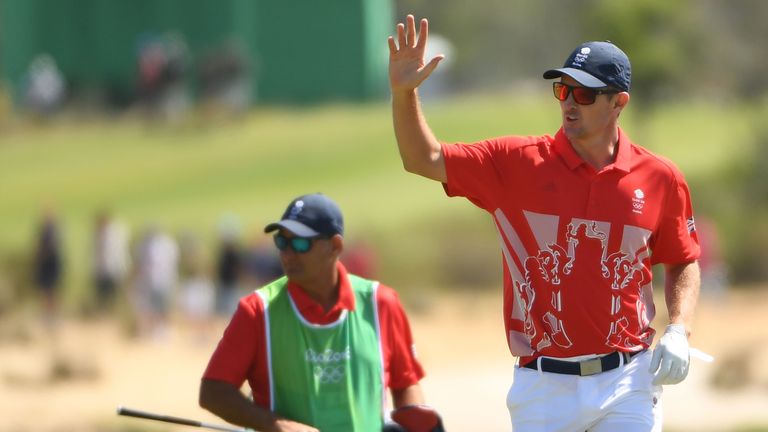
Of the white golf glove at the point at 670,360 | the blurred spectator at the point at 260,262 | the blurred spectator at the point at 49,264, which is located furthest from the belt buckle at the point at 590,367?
the blurred spectator at the point at 49,264

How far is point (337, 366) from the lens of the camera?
6938 millimetres

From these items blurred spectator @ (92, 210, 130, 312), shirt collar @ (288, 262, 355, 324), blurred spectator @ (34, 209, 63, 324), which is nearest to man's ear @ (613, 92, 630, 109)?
shirt collar @ (288, 262, 355, 324)

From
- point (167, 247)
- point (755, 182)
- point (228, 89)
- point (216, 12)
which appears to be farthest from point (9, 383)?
point (216, 12)

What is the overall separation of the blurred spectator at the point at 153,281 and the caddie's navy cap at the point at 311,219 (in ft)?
58.9

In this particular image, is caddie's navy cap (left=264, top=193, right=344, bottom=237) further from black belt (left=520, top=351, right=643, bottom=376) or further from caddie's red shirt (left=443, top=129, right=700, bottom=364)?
black belt (left=520, top=351, right=643, bottom=376)

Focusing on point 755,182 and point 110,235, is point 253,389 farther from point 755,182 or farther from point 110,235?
point 755,182

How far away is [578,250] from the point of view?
6633 mm

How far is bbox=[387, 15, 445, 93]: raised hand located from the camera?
6.42 m

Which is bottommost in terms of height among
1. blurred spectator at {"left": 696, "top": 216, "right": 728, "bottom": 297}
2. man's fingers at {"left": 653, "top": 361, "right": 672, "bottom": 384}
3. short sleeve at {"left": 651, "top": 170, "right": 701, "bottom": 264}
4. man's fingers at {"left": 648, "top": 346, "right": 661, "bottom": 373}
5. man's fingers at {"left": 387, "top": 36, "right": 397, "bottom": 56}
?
blurred spectator at {"left": 696, "top": 216, "right": 728, "bottom": 297}

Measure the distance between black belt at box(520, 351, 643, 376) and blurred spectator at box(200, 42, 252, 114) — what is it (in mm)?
38690

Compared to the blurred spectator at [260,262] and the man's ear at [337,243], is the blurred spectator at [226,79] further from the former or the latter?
the man's ear at [337,243]

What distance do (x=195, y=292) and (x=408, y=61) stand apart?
19592 mm

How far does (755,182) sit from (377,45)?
17.1 m

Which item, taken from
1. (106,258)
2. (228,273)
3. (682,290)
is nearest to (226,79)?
(106,258)
